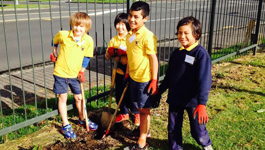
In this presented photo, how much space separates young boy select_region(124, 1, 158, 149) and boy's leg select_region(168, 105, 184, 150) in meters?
0.27

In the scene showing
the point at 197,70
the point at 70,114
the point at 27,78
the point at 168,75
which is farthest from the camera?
the point at 27,78

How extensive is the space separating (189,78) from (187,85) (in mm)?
81

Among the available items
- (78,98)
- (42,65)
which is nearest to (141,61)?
(78,98)

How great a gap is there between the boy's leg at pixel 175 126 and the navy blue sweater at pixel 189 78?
100 mm

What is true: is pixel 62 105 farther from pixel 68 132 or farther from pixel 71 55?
pixel 71 55

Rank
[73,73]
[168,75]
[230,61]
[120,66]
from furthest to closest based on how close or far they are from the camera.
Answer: [230,61]
[120,66]
[73,73]
[168,75]

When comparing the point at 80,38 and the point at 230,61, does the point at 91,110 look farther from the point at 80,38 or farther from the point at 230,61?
the point at 230,61

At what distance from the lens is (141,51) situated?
3.12 meters

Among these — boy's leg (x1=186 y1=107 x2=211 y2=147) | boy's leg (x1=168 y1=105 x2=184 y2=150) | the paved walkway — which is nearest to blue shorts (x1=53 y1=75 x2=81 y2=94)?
the paved walkway

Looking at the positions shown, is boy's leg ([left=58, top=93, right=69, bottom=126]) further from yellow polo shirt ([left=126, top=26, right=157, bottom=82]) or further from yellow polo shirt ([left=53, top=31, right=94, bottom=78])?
yellow polo shirt ([left=126, top=26, right=157, bottom=82])

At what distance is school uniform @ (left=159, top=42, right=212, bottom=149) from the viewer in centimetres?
286

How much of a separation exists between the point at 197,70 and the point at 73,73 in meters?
1.44

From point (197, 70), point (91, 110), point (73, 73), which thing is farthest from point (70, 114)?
point (197, 70)

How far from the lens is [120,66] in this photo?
378 cm
